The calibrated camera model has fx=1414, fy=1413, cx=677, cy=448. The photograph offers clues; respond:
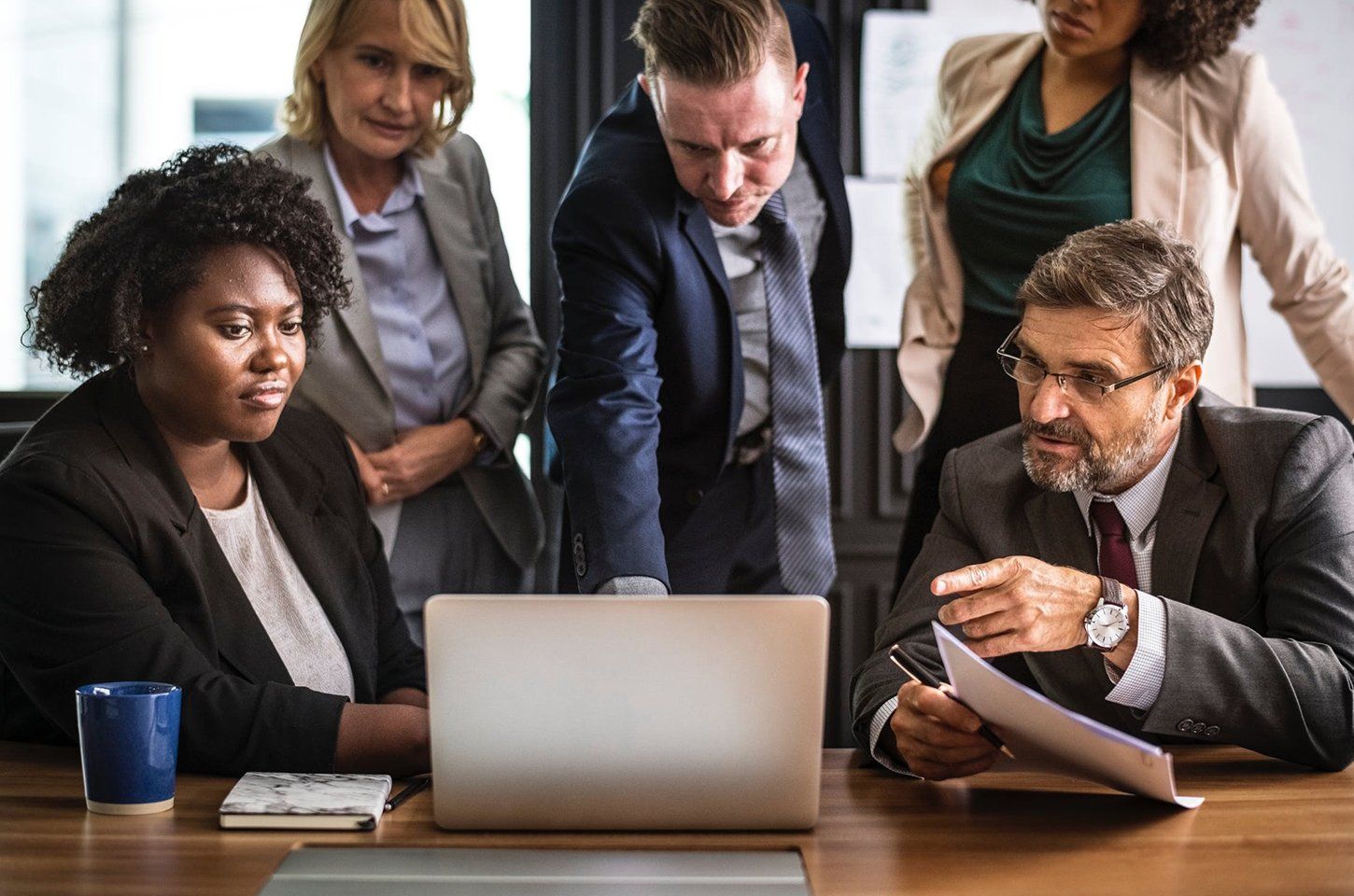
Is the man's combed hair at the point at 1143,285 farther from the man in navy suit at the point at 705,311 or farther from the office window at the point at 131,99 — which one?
the office window at the point at 131,99

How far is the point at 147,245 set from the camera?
6.25ft

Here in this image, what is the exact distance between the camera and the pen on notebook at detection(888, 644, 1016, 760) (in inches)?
58.3

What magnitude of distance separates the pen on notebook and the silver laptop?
26 cm

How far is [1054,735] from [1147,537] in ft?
2.01

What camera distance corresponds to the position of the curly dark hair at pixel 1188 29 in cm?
222

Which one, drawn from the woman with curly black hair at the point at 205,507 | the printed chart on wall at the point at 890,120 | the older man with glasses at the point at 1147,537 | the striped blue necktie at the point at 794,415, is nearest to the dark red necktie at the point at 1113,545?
the older man with glasses at the point at 1147,537

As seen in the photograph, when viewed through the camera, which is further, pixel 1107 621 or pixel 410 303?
pixel 410 303

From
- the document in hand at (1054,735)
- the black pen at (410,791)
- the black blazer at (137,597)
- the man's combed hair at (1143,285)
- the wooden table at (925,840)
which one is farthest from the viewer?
the man's combed hair at (1143,285)

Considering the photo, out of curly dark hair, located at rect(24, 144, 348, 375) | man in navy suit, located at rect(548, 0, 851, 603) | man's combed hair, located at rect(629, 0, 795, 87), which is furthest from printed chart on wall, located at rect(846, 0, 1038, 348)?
curly dark hair, located at rect(24, 144, 348, 375)

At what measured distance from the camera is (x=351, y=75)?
2.51 metres

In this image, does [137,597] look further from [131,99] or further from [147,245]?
[131,99]

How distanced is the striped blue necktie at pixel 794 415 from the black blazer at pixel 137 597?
32.5 inches

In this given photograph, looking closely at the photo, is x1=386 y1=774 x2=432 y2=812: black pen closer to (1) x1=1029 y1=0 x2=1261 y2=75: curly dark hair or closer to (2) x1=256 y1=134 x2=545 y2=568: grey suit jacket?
(2) x1=256 y1=134 x2=545 y2=568: grey suit jacket

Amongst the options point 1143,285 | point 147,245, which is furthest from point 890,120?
point 147,245
